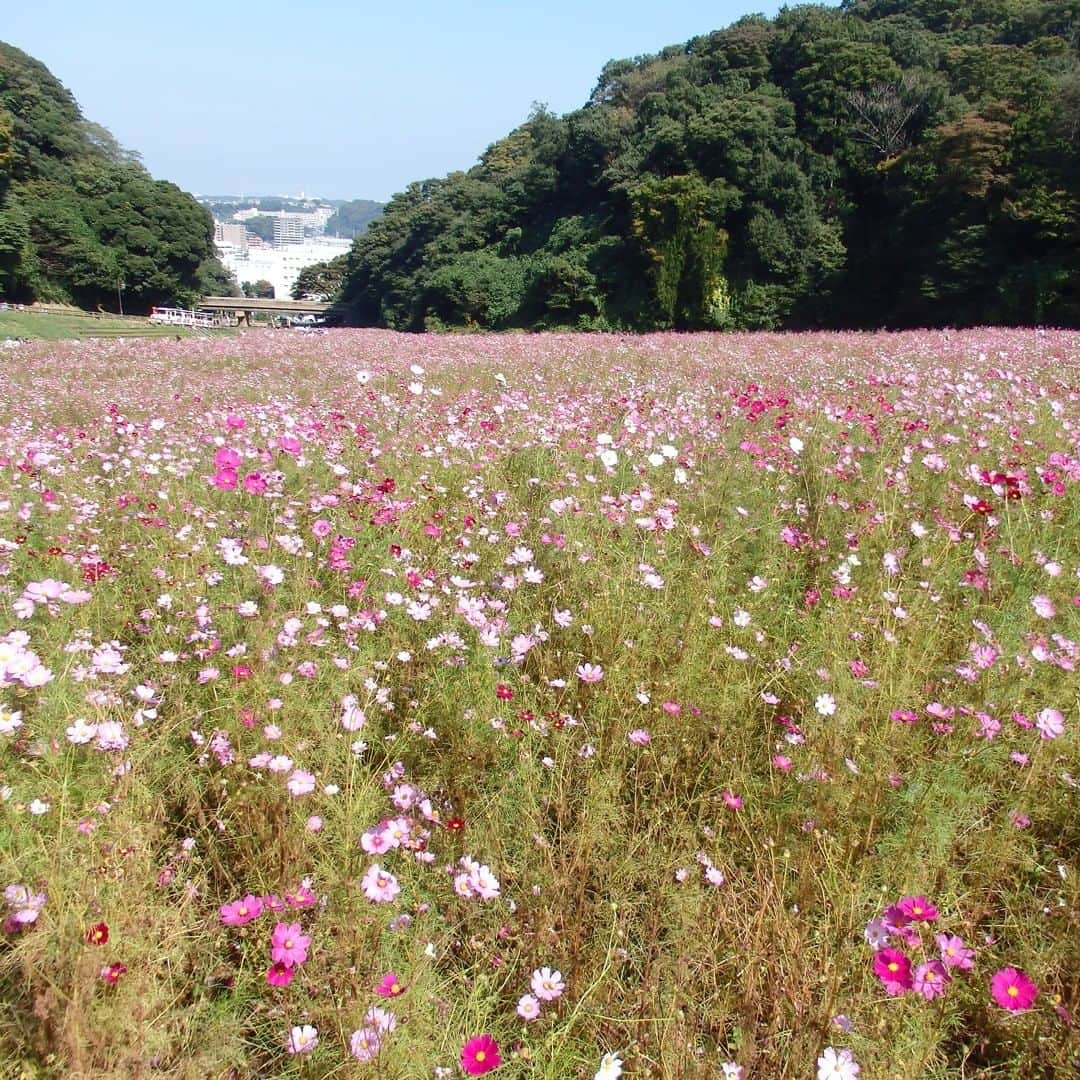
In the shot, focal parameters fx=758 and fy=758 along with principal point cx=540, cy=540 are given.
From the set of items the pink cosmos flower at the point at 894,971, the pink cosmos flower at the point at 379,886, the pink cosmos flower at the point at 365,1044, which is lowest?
the pink cosmos flower at the point at 365,1044

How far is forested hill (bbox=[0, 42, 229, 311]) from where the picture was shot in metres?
42.2

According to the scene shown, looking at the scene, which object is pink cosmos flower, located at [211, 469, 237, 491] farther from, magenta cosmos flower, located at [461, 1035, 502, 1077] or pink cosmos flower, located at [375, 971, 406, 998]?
magenta cosmos flower, located at [461, 1035, 502, 1077]

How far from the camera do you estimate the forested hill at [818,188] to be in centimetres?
2067

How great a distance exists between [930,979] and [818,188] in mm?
30987

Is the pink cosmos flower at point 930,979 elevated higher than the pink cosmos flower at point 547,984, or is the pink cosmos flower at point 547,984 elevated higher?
the pink cosmos flower at point 930,979

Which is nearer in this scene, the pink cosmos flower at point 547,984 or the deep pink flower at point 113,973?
the deep pink flower at point 113,973

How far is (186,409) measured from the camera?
19.6 feet

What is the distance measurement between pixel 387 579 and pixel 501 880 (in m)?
1.22

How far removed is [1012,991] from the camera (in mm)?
1078

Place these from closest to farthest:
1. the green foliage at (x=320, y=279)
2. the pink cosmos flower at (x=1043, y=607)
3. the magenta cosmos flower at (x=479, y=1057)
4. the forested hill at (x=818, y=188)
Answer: the magenta cosmos flower at (x=479, y=1057)
the pink cosmos flower at (x=1043, y=607)
the forested hill at (x=818, y=188)
the green foliage at (x=320, y=279)

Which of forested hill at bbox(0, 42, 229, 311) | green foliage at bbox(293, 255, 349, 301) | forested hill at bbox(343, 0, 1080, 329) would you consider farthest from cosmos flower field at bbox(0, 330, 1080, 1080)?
green foliage at bbox(293, 255, 349, 301)

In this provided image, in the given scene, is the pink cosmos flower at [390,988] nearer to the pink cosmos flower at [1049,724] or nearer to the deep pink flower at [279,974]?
the deep pink flower at [279,974]

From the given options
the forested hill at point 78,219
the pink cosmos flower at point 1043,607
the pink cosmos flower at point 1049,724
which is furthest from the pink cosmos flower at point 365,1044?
the forested hill at point 78,219

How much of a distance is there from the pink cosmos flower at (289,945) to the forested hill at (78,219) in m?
49.3
